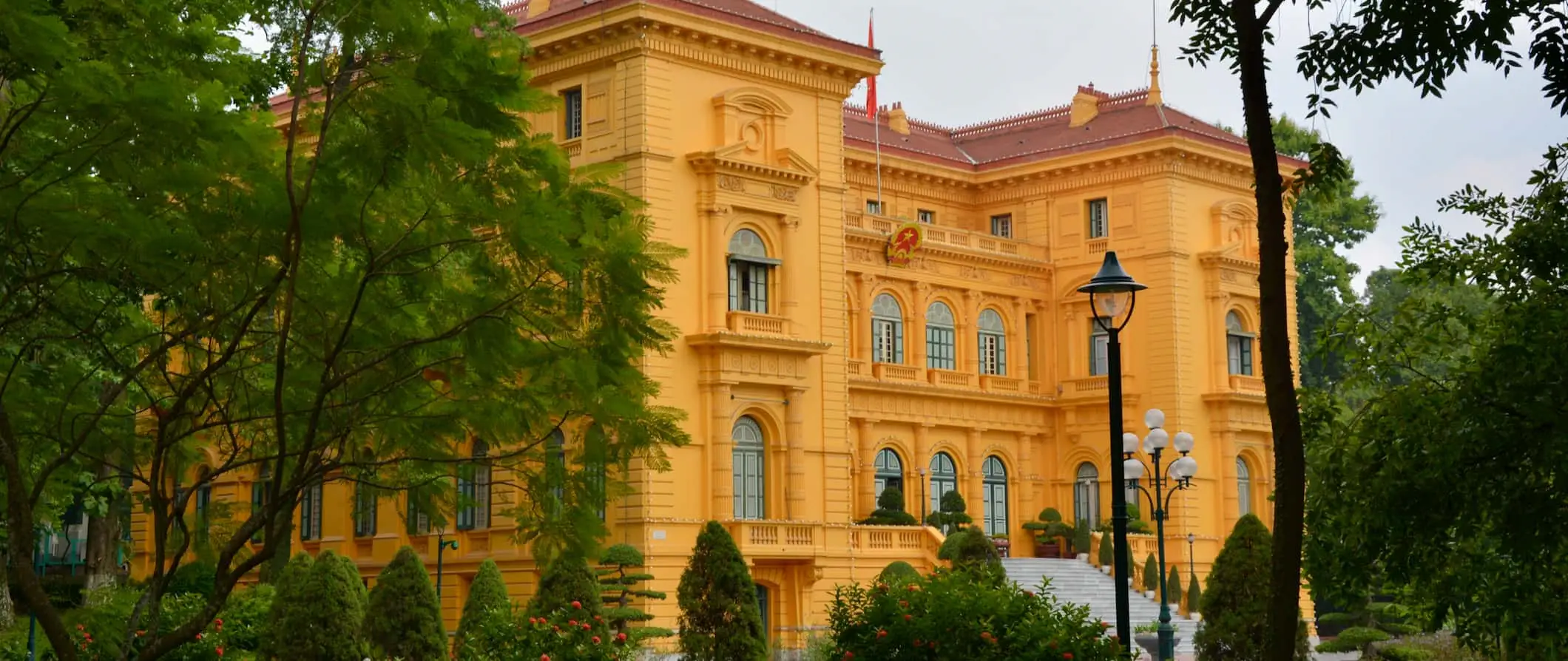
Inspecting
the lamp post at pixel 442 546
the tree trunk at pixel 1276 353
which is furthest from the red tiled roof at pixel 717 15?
the tree trunk at pixel 1276 353

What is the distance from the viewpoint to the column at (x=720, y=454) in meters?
38.0

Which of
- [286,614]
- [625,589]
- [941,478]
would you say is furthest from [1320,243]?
[286,614]

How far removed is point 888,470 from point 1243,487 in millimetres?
9659

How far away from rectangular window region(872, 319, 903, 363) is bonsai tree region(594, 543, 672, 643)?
39.8 ft

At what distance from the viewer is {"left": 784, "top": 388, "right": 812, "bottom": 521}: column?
1547 inches

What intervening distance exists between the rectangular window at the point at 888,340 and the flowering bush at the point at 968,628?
27727mm

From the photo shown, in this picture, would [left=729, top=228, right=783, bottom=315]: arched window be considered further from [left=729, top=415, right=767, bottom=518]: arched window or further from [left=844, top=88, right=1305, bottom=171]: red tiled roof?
[left=844, top=88, right=1305, bottom=171]: red tiled roof

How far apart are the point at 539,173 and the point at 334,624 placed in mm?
15845

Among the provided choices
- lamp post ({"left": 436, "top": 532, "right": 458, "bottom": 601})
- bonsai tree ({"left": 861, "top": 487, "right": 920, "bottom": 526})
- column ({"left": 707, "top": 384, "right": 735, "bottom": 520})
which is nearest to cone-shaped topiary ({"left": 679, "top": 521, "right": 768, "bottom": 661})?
column ({"left": 707, "top": 384, "right": 735, "bottom": 520})

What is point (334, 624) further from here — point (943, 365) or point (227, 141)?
point (943, 365)

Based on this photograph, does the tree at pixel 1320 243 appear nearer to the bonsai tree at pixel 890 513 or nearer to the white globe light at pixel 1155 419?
the bonsai tree at pixel 890 513

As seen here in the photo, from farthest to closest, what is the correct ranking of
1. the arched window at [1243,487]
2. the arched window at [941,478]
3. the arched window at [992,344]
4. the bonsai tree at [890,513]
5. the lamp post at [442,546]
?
the arched window at [1243,487] < the arched window at [992,344] < the arched window at [941,478] < the bonsai tree at [890,513] < the lamp post at [442,546]

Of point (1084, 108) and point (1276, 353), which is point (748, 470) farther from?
point (1276, 353)

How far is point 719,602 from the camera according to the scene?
29984 mm
